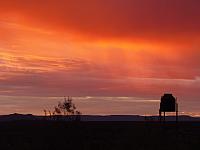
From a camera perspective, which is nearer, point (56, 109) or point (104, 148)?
point (104, 148)

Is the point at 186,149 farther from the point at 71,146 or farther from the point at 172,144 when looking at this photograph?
the point at 71,146

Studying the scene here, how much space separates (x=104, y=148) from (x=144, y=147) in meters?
2.24

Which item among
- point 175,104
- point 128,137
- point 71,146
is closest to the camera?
point 71,146

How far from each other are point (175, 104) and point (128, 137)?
18792mm

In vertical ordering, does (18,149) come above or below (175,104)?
below

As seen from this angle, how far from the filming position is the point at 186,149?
110 feet

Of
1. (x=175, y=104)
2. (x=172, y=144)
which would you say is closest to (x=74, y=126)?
(x=172, y=144)

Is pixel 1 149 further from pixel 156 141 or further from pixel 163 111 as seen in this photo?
pixel 163 111

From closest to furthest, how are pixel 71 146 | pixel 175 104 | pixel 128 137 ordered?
pixel 71 146 < pixel 128 137 < pixel 175 104

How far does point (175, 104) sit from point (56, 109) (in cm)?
1986

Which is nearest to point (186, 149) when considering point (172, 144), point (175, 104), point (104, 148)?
point (172, 144)

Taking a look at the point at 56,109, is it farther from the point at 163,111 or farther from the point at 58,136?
the point at 163,111

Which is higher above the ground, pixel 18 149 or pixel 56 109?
pixel 56 109

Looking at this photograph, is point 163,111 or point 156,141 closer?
point 156,141
